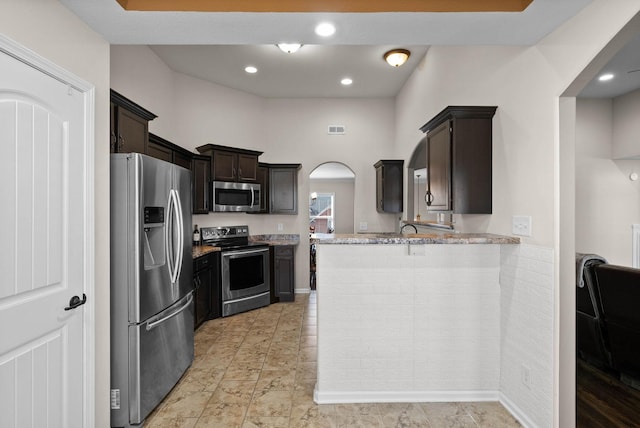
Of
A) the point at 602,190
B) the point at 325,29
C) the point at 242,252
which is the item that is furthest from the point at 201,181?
the point at 602,190

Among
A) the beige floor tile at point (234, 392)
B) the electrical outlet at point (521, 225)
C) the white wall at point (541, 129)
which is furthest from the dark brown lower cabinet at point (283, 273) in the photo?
the electrical outlet at point (521, 225)

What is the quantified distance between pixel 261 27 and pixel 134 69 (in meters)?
2.48

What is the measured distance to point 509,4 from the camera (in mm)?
1711

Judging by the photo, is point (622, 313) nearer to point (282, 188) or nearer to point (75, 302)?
point (75, 302)

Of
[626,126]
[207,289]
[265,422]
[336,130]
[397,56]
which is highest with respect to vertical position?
[397,56]

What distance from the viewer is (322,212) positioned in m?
11.8

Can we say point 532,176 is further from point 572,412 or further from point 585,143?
point 585,143

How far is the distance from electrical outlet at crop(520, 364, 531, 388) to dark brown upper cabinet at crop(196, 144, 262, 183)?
390 centimetres

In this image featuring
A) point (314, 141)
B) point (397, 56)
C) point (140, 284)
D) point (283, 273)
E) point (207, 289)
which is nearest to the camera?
point (140, 284)

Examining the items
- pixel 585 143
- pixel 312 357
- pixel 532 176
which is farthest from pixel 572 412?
pixel 585 143

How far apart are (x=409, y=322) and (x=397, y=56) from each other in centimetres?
309

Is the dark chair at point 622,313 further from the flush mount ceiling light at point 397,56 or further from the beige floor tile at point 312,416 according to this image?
the flush mount ceiling light at point 397,56

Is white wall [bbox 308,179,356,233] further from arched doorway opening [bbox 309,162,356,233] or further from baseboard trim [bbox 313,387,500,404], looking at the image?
baseboard trim [bbox 313,387,500,404]

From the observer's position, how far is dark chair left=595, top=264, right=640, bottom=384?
234 centimetres
